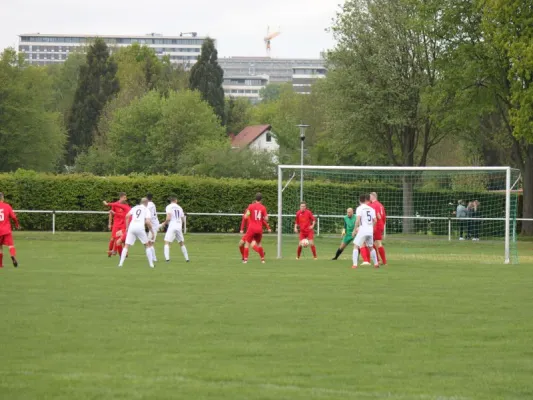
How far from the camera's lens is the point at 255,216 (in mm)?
28391

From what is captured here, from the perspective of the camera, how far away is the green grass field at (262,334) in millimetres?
9969

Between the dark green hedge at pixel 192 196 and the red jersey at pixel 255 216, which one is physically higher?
the dark green hedge at pixel 192 196

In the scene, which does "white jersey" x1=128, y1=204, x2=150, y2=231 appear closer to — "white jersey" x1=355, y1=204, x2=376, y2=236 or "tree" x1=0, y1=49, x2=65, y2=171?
"white jersey" x1=355, y1=204, x2=376, y2=236

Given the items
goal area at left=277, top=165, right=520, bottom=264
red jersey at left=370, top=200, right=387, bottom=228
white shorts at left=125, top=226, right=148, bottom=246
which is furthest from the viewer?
goal area at left=277, top=165, right=520, bottom=264

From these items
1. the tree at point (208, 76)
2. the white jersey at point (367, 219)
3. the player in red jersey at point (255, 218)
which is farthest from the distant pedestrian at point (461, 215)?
the tree at point (208, 76)

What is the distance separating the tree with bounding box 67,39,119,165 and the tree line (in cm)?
11

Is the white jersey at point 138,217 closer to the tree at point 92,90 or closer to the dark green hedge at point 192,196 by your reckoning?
the dark green hedge at point 192,196

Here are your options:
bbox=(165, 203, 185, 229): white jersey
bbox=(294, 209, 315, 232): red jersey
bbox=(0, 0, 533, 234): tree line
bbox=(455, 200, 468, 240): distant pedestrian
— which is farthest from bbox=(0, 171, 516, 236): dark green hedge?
bbox=(165, 203, 185, 229): white jersey

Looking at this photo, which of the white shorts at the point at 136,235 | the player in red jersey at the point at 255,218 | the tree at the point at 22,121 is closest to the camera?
Answer: the white shorts at the point at 136,235

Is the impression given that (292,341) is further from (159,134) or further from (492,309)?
(159,134)

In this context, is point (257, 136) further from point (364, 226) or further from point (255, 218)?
point (364, 226)

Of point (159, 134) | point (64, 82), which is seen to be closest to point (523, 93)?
point (159, 134)

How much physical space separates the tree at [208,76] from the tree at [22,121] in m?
17.3

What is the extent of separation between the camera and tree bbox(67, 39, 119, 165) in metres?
100
